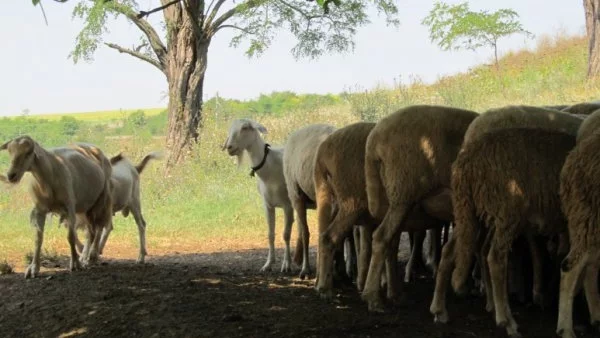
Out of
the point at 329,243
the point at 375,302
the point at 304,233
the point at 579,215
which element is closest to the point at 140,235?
the point at 304,233

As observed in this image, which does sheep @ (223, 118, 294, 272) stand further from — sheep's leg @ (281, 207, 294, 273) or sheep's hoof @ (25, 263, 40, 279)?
sheep's hoof @ (25, 263, 40, 279)

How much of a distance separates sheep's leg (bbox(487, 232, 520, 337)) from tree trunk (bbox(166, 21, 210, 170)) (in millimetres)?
18166

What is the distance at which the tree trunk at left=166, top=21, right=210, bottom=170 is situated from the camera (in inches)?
957

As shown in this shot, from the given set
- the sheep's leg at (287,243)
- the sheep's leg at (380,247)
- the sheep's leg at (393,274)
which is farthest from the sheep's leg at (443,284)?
the sheep's leg at (287,243)

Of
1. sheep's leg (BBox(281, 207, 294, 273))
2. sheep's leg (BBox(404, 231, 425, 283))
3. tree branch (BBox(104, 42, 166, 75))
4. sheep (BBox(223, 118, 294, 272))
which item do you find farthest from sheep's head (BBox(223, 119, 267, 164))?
tree branch (BBox(104, 42, 166, 75))

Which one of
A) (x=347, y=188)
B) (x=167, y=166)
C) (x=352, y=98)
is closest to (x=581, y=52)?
(x=352, y=98)

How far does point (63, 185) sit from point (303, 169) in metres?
3.15

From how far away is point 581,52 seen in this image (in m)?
29.3

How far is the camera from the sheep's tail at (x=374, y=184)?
7594mm

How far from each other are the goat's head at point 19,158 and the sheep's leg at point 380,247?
493cm

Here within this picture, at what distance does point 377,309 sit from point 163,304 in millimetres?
1878

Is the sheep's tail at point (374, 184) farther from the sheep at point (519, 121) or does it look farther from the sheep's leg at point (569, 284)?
the sheep's leg at point (569, 284)

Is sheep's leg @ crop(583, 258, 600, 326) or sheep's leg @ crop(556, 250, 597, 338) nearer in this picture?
sheep's leg @ crop(556, 250, 597, 338)

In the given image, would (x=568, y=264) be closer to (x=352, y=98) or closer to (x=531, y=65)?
(x=352, y=98)
